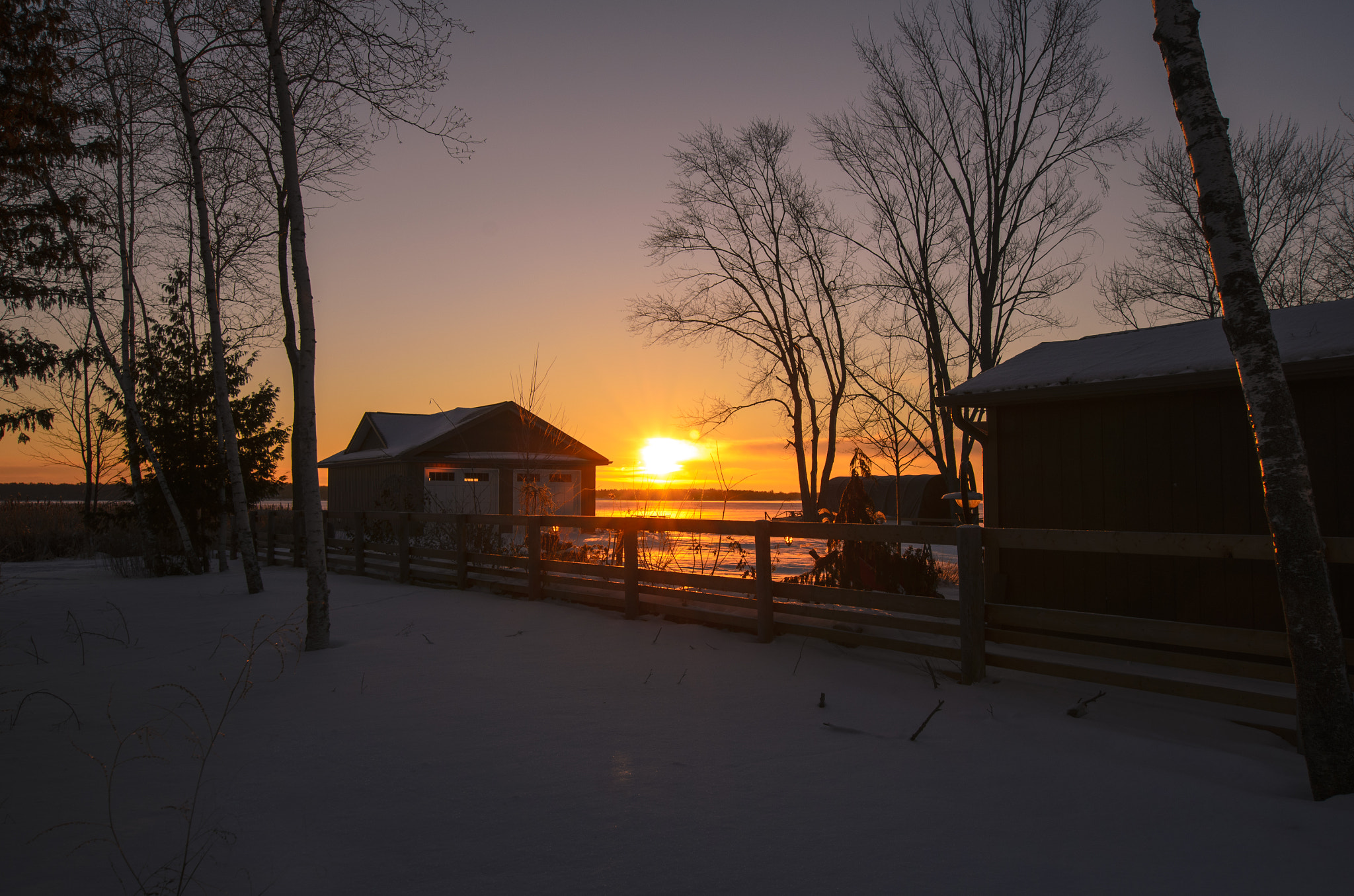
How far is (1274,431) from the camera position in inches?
137

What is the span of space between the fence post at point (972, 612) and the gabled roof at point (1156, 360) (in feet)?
10.9

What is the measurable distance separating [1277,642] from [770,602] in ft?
11.8

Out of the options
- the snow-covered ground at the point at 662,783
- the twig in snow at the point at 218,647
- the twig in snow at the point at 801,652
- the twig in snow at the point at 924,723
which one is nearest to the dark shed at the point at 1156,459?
the snow-covered ground at the point at 662,783

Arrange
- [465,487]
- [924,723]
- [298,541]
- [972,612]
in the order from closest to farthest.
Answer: [924,723] → [972,612] → [298,541] → [465,487]

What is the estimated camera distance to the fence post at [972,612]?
17.5ft

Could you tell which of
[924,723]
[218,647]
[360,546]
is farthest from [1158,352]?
[360,546]

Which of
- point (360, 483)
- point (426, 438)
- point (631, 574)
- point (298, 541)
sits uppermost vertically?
point (426, 438)

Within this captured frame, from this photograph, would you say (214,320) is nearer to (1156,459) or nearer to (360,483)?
(1156,459)

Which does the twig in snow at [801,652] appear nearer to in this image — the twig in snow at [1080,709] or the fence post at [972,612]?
the fence post at [972,612]

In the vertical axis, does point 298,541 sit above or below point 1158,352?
below

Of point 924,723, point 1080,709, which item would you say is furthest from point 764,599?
point 1080,709

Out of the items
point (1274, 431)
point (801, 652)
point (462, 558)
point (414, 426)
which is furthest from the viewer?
point (414, 426)

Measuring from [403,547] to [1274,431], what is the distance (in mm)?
11166

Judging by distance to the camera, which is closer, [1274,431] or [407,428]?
[1274,431]
